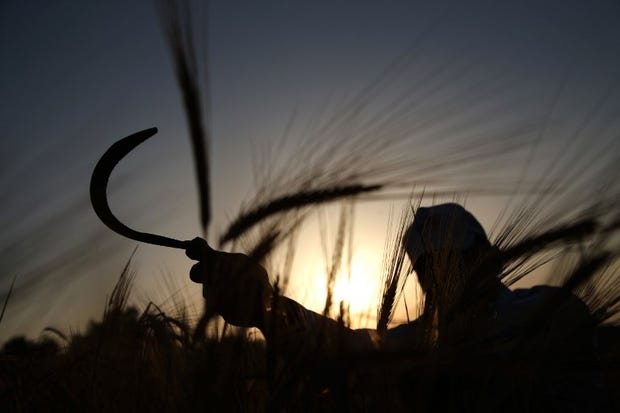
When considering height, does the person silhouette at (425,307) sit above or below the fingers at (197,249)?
below

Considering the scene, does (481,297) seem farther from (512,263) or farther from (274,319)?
(274,319)

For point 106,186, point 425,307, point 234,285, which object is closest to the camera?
point 234,285

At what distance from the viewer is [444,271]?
1.06m

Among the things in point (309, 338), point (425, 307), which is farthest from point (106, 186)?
point (425, 307)

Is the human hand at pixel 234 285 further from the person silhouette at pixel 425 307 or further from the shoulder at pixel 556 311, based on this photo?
the shoulder at pixel 556 311

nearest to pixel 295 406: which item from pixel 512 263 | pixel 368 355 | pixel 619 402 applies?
pixel 368 355

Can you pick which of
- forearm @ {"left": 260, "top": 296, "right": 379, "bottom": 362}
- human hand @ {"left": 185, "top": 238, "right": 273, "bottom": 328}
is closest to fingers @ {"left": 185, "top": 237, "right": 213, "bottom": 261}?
human hand @ {"left": 185, "top": 238, "right": 273, "bottom": 328}

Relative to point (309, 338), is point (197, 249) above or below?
above

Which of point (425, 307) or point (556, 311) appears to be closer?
point (556, 311)

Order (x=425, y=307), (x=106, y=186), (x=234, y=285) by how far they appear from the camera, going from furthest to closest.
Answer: (x=425, y=307) → (x=106, y=186) → (x=234, y=285)

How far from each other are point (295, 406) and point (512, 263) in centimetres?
56

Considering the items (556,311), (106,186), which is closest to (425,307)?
(556,311)

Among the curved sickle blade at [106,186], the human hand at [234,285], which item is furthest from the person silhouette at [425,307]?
the curved sickle blade at [106,186]

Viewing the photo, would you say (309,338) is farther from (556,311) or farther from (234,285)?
(556,311)
